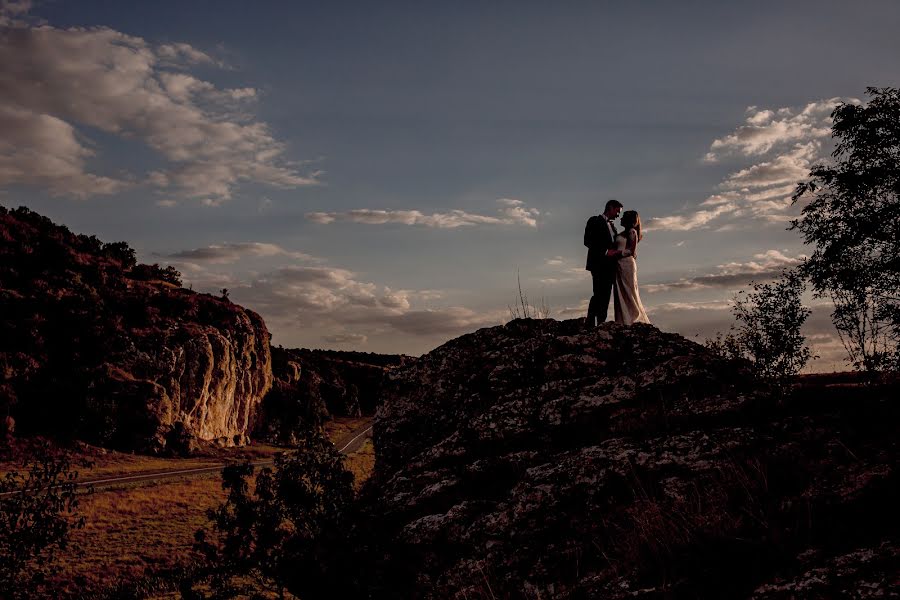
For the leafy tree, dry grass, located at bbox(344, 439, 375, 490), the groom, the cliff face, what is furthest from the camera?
the leafy tree

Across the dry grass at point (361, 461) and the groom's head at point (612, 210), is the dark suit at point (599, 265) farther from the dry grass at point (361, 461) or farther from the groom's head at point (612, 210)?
the dry grass at point (361, 461)

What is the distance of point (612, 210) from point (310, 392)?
11513 centimetres

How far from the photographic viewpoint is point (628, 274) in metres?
15.5

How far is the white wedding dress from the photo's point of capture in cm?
1545

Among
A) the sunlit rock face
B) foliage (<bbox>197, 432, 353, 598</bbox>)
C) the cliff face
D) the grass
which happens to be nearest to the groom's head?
the sunlit rock face

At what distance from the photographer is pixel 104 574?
3847 cm

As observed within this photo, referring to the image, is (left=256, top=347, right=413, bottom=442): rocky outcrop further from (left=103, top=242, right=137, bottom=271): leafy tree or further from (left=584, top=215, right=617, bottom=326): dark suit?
(left=584, top=215, right=617, bottom=326): dark suit

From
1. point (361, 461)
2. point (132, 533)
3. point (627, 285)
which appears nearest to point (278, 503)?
point (627, 285)

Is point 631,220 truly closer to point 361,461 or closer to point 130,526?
point 130,526

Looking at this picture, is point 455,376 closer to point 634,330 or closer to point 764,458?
point 634,330

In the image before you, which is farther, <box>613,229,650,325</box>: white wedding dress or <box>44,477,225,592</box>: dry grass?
<box>44,477,225,592</box>: dry grass

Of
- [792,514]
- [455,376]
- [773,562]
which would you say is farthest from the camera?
[455,376]

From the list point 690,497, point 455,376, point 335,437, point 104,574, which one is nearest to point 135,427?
point 104,574

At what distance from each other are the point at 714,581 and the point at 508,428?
234 inches
